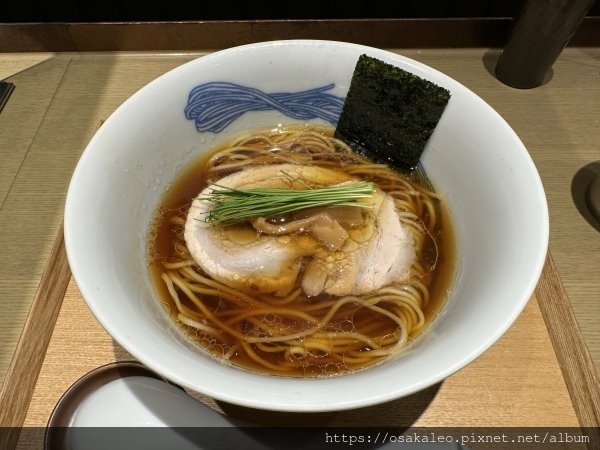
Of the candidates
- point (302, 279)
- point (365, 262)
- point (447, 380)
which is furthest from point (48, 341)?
point (447, 380)

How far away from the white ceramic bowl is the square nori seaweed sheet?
0.14ft

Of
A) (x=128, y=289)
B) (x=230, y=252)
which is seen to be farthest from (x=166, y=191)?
(x=128, y=289)

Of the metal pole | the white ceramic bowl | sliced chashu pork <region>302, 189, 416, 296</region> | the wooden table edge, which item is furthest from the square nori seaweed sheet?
the metal pole

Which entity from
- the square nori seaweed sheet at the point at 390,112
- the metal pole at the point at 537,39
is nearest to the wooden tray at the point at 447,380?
the square nori seaweed sheet at the point at 390,112

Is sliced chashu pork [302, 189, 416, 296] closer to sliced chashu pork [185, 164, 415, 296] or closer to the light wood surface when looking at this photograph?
sliced chashu pork [185, 164, 415, 296]

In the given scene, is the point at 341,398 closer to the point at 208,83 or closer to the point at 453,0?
the point at 208,83

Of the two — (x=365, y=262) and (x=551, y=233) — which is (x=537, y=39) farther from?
(x=365, y=262)

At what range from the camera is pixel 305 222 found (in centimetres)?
133

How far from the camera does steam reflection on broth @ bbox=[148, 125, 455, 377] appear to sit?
119cm

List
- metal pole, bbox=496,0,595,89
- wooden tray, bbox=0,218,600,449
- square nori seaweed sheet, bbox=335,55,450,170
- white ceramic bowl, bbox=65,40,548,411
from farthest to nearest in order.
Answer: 1. metal pole, bbox=496,0,595,89
2. square nori seaweed sheet, bbox=335,55,450,170
3. wooden tray, bbox=0,218,600,449
4. white ceramic bowl, bbox=65,40,548,411

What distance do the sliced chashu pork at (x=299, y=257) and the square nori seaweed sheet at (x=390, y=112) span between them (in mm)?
242

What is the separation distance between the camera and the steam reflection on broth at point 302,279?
1190 mm

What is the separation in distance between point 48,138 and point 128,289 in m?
1.19

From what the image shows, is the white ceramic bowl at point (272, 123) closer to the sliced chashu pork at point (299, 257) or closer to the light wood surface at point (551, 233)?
the sliced chashu pork at point (299, 257)
